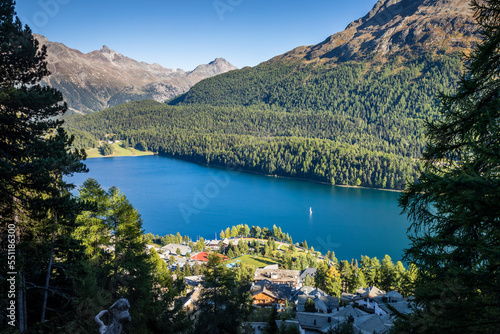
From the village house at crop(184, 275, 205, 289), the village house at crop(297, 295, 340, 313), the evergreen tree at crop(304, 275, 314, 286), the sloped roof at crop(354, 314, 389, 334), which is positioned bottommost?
the village house at crop(184, 275, 205, 289)

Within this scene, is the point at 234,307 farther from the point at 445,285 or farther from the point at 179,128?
the point at 179,128

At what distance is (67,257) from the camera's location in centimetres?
695

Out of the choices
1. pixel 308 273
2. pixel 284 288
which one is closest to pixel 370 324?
pixel 284 288

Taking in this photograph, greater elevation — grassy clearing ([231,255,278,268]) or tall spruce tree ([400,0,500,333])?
tall spruce tree ([400,0,500,333])

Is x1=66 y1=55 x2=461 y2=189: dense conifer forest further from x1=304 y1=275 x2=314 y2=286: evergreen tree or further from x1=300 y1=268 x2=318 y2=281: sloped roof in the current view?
x1=304 y1=275 x2=314 y2=286: evergreen tree

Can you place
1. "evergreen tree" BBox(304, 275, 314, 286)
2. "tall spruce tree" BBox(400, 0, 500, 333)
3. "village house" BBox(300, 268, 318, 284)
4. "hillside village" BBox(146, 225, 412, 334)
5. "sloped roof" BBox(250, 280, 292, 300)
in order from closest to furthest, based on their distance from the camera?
"tall spruce tree" BBox(400, 0, 500, 333), "hillside village" BBox(146, 225, 412, 334), "sloped roof" BBox(250, 280, 292, 300), "evergreen tree" BBox(304, 275, 314, 286), "village house" BBox(300, 268, 318, 284)

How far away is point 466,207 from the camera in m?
2.90

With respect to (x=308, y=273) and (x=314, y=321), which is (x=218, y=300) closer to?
(x=314, y=321)

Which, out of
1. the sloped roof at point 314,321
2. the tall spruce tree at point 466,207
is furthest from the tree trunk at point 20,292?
the sloped roof at point 314,321

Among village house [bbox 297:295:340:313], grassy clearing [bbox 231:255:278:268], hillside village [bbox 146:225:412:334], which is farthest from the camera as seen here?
grassy clearing [bbox 231:255:278:268]

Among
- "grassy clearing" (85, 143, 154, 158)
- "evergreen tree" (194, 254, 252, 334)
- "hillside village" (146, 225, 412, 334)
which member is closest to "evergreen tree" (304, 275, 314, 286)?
"hillside village" (146, 225, 412, 334)

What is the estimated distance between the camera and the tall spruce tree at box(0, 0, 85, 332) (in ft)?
16.8

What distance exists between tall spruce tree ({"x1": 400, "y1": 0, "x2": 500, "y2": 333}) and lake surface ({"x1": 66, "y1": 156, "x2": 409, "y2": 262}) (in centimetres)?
3494

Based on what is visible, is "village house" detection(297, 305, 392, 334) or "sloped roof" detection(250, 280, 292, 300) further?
"sloped roof" detection(250, 280, 292, 300)
